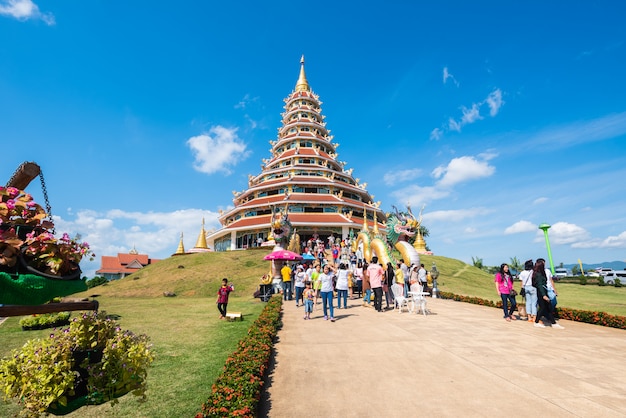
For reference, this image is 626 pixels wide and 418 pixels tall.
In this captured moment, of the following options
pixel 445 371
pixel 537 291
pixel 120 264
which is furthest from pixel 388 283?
pixel 120 264

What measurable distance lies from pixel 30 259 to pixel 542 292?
37.8 ft

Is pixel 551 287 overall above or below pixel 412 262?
below

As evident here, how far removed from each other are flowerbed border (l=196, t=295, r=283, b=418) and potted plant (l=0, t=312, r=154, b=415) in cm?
126

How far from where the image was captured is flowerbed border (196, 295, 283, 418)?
3744mm

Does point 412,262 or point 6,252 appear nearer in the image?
point 6,252

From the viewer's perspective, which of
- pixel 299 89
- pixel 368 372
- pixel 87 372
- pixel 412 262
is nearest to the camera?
pixel 87 372

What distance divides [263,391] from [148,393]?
172 cm

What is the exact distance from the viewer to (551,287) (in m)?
9.80

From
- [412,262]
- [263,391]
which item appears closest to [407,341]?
[263,391]

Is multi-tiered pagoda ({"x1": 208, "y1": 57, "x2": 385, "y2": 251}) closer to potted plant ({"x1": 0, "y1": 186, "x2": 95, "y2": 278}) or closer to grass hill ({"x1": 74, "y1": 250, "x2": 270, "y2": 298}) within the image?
grass hill ({"x1": 74, "y1": 250, "x2": 270, "y2": 298})

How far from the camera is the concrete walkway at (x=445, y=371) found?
4.33m

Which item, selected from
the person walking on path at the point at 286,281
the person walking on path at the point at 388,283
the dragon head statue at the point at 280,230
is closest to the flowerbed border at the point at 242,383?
the person walking on path at the point at 388,283

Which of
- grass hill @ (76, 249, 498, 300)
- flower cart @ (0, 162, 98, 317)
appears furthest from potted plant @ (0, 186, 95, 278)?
grass hill @ (76, 249, 498, 300)

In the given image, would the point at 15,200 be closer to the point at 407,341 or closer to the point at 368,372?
the point at 368,372
